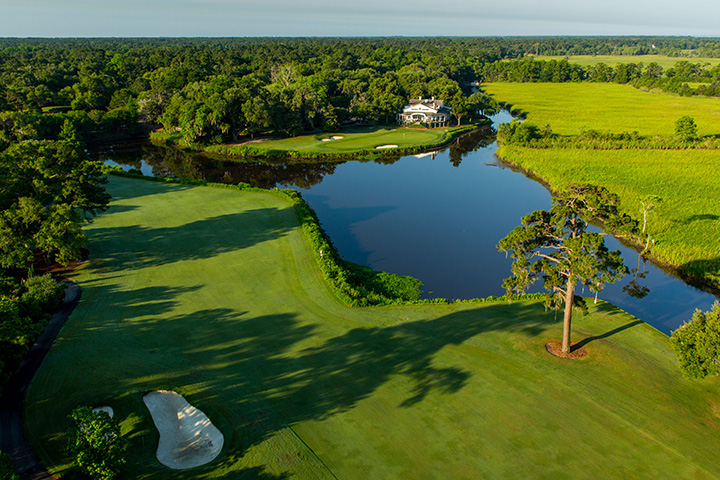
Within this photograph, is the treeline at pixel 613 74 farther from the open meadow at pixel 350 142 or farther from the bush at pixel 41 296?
the bush at pixel 41 296

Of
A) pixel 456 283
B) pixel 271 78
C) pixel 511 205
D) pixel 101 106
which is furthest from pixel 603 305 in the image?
pixel 271 78

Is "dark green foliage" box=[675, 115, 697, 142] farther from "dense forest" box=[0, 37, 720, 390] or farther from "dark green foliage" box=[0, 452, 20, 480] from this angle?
"dark green foliage" box=[0, 452, 20, 480]

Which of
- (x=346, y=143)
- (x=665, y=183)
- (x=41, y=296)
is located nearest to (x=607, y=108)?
(x=665, y=183)

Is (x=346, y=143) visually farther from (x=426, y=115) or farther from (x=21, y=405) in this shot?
(x=21, y=405)

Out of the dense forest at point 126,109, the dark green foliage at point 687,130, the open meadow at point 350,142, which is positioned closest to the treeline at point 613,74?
the dense forest at point 126,109

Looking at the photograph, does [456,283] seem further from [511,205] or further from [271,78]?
[271,78]

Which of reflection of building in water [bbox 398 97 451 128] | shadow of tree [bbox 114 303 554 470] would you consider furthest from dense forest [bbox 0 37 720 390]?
shadow of tree [bbox 114 303 554 470]
